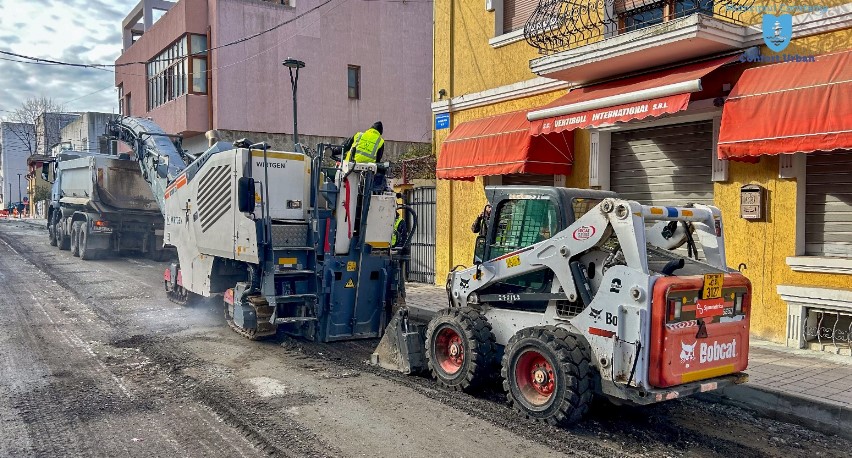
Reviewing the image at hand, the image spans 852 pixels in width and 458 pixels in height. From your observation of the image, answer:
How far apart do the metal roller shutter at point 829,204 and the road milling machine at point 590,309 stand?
3192 mm

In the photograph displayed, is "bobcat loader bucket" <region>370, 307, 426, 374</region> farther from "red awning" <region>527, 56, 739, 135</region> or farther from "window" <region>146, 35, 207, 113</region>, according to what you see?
"window" <region>146, 35, 207, 113</region>

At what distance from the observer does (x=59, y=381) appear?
657cm

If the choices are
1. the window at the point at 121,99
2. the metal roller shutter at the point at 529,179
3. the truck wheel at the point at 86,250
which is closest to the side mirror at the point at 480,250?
the metal roller shutter at the point at 529,179

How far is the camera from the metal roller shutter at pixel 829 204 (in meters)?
7.87

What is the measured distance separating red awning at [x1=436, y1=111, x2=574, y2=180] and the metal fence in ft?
7.69

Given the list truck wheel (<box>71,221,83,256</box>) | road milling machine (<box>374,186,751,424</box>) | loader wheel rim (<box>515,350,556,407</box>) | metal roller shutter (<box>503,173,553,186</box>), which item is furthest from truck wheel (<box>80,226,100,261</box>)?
loader wheel rim (<box>515,350,556,407</box>)

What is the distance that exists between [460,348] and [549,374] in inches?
46.4

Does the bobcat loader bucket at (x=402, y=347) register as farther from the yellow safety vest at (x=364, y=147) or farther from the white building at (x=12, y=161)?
the white building at (x=12, y=161)

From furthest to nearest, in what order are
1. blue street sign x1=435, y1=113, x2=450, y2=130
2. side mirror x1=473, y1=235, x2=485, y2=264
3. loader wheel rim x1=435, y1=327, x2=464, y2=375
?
blue street sign x1=435, y1=113, x2=450, y2=130, side mirror x1=473, y1=235, x2=485, y2=264, loader wheel rim x1=435, y1=327, x2=464, y2=375

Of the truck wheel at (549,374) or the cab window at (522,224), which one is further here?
the cab window at (522,224)

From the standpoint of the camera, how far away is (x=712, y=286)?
514 centimetres

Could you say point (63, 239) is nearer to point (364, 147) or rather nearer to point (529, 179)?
point (529, 179)

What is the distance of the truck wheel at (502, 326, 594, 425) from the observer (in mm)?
5094

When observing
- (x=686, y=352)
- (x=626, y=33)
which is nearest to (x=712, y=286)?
(x=686, y=352)
